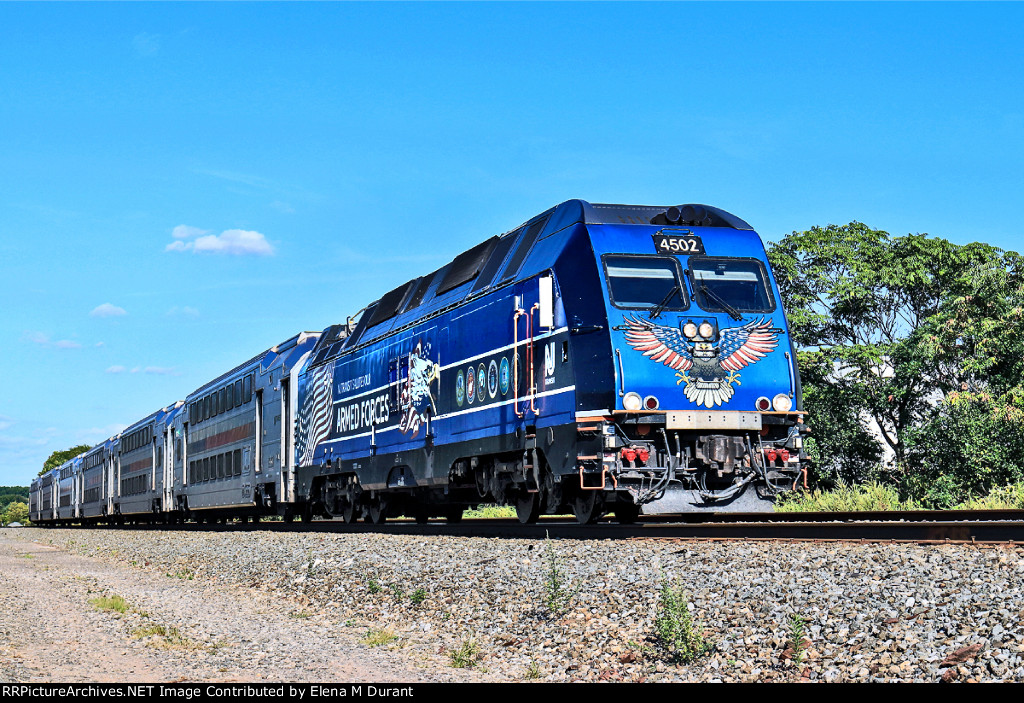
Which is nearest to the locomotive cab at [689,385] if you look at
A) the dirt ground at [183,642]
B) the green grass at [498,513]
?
the dirt ground at [183,642]

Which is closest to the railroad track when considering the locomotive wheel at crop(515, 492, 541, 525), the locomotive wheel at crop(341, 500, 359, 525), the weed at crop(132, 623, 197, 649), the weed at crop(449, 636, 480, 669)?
the locomotive wheel at crop(515, 492, 541, 525)

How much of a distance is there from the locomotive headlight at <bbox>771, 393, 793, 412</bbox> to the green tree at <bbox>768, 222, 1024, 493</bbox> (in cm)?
1323

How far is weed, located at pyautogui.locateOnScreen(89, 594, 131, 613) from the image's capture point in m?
12.9

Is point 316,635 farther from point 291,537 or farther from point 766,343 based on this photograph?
point 291,537

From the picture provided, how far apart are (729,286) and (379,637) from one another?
22.9ft

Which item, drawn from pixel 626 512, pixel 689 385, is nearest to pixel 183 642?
pixel 689 385

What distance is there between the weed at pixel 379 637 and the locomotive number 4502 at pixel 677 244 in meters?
6.56

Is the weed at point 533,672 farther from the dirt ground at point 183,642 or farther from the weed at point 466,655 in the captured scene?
the weed at point 466,655

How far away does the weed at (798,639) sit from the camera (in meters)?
7.22

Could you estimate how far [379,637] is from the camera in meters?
10.3

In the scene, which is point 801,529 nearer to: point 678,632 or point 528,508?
point 678,632

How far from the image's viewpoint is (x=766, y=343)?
14.2 m

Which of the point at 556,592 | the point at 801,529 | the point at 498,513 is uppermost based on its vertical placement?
the point at 801,529

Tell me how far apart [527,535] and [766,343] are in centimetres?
419
